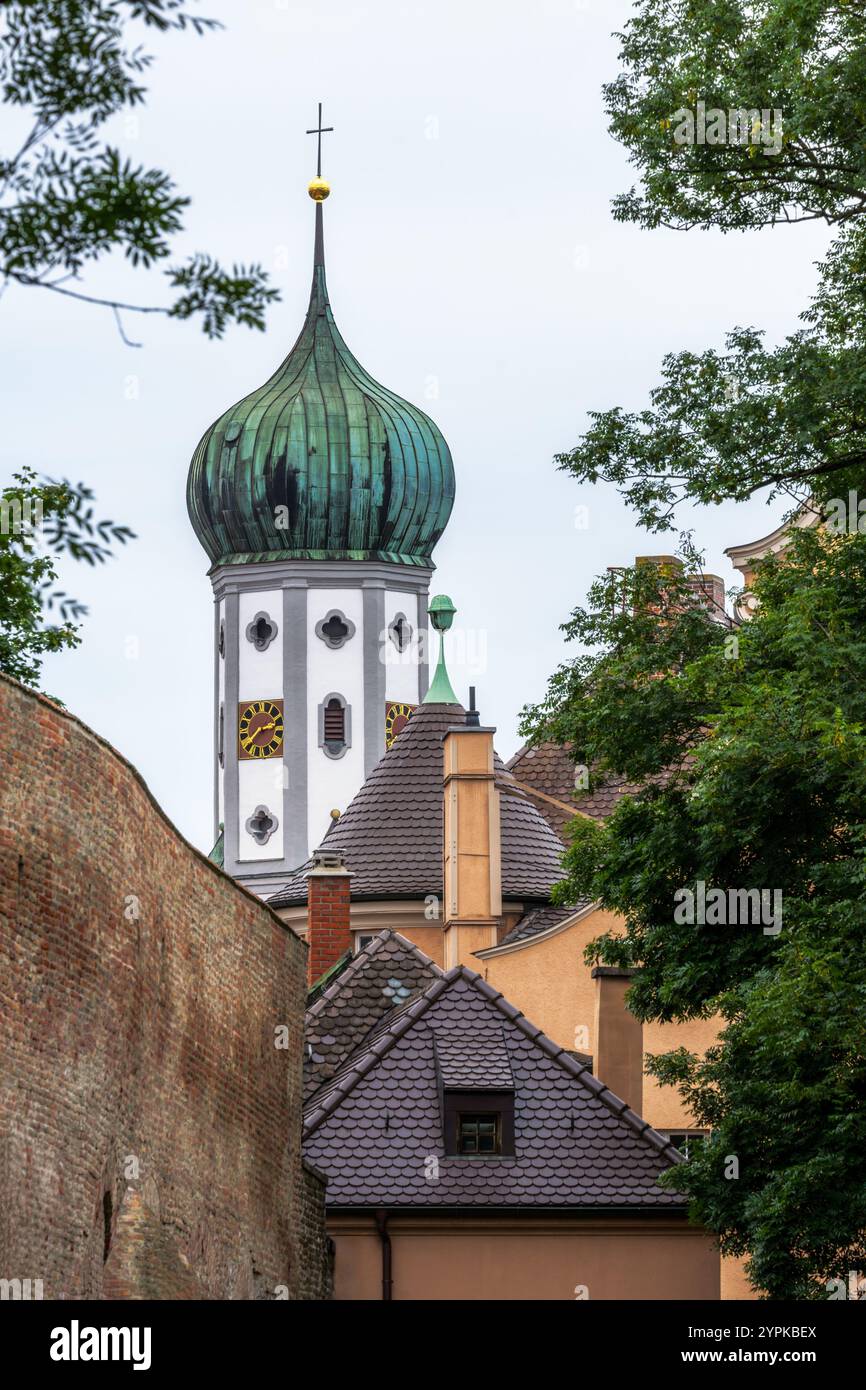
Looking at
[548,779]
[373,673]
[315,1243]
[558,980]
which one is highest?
[373,673]

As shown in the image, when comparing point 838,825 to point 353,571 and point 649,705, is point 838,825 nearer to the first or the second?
point 649,705

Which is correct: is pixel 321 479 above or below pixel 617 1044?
above

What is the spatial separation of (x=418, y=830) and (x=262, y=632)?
39.0 meters

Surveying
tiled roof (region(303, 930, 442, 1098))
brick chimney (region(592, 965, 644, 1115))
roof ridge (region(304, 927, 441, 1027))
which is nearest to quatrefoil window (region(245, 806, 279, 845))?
roof ridge (region(304, 927, 441, 1027))

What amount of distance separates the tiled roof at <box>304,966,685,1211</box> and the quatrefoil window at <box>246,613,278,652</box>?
189 feet

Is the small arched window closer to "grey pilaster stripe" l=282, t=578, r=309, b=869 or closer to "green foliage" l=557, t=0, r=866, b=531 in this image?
"grey pilaster stripe" l=282, t=578, r=309, b=869

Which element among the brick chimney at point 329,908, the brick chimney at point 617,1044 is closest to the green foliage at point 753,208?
the brick chimney at point 617,1044

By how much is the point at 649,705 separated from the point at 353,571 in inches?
2554

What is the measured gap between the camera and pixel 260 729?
3659 inches

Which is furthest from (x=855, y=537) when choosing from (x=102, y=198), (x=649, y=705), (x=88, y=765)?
(x=102, y=198)

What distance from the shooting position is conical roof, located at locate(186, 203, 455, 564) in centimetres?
9069

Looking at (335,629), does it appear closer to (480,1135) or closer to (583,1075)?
(583,1075)

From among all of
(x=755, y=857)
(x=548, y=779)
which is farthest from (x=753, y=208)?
(x=548, y=779)

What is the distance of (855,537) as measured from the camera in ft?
87.5
